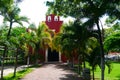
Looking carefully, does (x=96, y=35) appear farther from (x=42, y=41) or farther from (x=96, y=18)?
(x=42, y=41)

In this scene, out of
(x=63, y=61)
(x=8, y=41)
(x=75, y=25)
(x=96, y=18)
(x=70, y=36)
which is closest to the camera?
(x=96, y=18)

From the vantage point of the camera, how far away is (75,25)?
80.4ft

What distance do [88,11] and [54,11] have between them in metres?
2.47

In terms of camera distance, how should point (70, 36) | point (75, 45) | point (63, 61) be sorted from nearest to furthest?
point (70, 36) → point (75, 45) → point (63, 61)

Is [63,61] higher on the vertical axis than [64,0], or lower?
lower

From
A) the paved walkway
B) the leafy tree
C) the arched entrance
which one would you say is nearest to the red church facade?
the arched entrance

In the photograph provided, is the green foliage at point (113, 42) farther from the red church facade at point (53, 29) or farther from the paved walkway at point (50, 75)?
the red church facade at point (53, 29)

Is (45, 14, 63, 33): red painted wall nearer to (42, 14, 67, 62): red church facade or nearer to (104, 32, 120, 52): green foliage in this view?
(42, 14, 67, 62): red church facade

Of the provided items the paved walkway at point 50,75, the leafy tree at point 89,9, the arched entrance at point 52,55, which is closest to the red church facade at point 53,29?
the arched entrance at point 52,55

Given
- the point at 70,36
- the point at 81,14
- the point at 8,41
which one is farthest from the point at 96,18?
the point at 70,36

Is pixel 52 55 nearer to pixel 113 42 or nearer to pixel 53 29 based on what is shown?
pixel 53 29

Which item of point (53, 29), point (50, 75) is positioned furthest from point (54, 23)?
point (50, 75)

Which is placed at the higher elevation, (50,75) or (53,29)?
(53,29)

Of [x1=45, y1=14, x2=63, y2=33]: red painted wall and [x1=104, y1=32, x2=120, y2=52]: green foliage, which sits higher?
[x1=45, y1=14, x2=63, y2=33]: red painted wall
